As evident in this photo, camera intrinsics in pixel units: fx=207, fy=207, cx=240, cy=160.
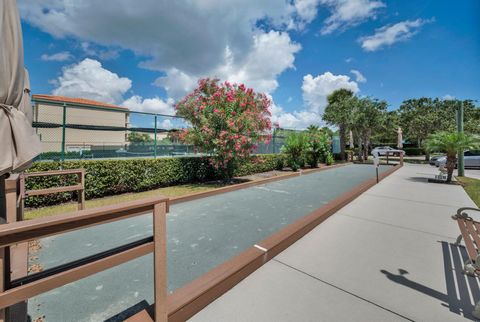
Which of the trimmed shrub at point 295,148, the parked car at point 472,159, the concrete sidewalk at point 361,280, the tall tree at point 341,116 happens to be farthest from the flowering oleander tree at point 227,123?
the parked car at point 472,159

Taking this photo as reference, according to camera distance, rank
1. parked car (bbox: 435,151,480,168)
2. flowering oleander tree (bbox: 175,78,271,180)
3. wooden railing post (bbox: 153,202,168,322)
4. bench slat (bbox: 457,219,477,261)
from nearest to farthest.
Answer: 1. wooden railing post (bbox: 153,202,168,322)
2. bench slat (bbox: 457,219,477,261)
3. flowering oleander tree (bbox: 175,78,271,180)
4. parked car (bbox: 435,151,480,168)

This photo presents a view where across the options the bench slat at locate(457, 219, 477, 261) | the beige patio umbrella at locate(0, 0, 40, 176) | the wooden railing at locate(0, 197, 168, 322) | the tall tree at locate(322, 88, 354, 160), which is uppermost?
the tall tree at locate(322, 88, 354, 160)

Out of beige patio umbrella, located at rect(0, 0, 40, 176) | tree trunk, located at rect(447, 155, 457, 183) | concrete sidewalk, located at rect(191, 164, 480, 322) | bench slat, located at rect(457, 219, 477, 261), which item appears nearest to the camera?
beige patio umbrella, located at rect(0, 0, 40, 176)

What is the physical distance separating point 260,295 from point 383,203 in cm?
514

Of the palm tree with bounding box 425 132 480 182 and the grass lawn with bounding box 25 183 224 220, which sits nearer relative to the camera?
the grass lawn with bounding box 25 183 224 220

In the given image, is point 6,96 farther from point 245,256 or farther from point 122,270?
point 245,256

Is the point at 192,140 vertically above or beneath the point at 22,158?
above

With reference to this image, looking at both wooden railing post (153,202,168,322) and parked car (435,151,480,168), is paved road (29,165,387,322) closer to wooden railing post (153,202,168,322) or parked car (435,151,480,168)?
wooden railing post (153,202,168,322)

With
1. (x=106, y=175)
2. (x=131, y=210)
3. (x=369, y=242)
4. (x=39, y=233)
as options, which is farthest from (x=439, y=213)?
(x=106, y=175)

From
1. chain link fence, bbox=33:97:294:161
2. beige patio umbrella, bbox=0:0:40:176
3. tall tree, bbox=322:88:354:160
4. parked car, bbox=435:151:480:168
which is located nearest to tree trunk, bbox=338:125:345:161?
tall tree, bbox=322:88:354:160

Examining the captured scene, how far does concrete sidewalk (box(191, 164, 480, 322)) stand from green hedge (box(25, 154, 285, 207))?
204 inches

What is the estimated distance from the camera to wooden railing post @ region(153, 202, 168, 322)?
155 cm

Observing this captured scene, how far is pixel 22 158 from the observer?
136 cm

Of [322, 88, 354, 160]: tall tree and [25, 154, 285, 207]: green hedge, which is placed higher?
[322, 88, 354, 160]: tall tree
